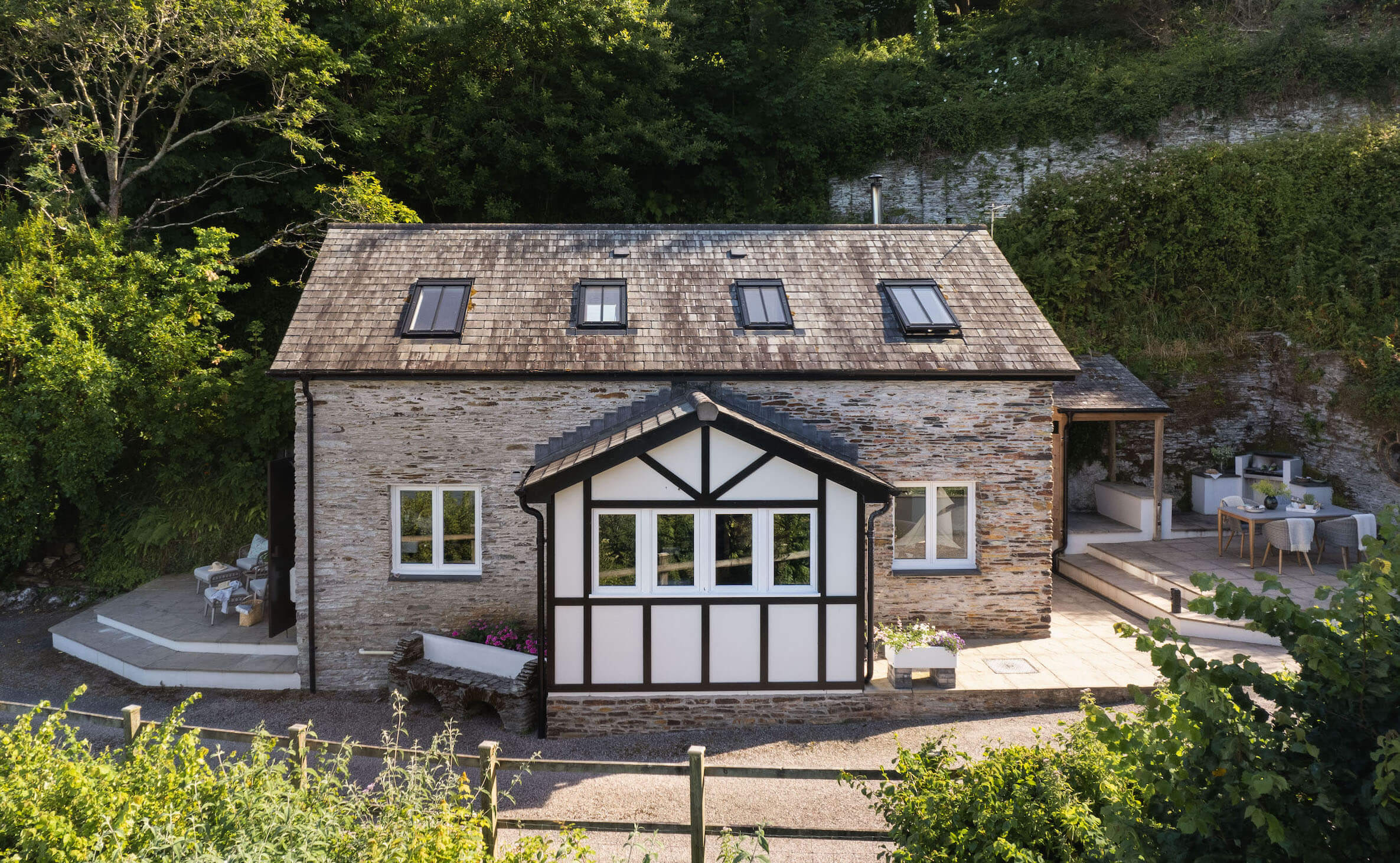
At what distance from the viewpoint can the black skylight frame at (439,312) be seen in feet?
34.4

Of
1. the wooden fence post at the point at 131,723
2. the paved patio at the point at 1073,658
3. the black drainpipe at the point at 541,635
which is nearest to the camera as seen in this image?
the wooden fence post at the point at 131,723

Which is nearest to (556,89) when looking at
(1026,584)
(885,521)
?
(885,521)

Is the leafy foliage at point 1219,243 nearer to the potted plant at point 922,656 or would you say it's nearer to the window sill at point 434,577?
the potted plant at point 922,656

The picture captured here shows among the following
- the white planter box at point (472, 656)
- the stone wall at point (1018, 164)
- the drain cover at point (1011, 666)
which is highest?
the stone wall at point (1018, 164)

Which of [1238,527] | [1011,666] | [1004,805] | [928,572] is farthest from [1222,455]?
[1004,805]

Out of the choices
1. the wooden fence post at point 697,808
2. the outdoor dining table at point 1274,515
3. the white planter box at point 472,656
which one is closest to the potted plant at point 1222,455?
the outdoor dining table at point 1274,515

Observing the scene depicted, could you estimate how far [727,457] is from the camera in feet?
29.5

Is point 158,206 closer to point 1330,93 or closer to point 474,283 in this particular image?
point 474,283

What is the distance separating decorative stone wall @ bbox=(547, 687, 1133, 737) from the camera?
8930 mm

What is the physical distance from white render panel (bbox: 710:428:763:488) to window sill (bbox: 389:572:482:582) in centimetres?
365

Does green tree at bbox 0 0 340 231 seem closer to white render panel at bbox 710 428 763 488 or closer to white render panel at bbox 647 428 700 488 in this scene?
white render panel at bbox 647 428 700 488

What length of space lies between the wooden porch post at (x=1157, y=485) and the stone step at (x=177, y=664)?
47.0 feet

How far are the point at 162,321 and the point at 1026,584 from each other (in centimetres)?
1416

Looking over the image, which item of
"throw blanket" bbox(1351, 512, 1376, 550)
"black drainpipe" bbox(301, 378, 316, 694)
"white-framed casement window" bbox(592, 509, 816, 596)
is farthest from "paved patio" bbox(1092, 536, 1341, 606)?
"black drainpipe" bbox(301, 378, 316, 694)
